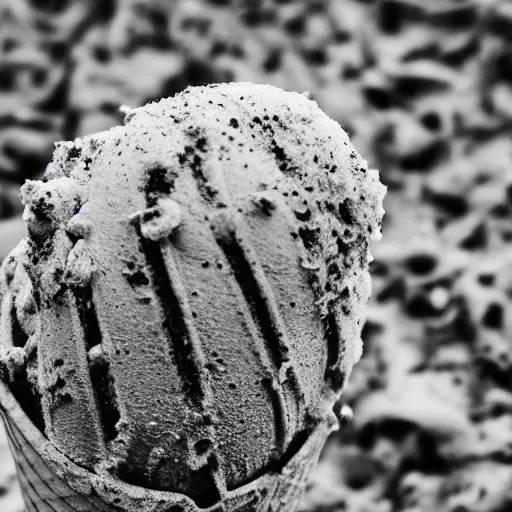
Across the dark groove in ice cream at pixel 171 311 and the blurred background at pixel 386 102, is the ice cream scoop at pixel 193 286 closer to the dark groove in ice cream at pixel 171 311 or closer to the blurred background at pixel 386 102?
the dark groove in ice cream at pixel 171 311

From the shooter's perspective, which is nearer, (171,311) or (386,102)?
(171,311)

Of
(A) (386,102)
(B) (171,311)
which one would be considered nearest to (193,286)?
(B) (171,311)

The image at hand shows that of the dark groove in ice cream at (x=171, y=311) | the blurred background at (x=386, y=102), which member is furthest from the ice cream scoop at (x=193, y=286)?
the blurred background at (x=386, y=102)

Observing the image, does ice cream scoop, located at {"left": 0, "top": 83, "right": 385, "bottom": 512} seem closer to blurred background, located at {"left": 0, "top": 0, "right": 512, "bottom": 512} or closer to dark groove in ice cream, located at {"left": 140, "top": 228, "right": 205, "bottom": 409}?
dark groove in ice cream, located at {"left": 140, "top": 228, "right": 205, "bottom": 409}

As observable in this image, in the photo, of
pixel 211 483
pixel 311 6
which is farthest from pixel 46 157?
pixel 211 483

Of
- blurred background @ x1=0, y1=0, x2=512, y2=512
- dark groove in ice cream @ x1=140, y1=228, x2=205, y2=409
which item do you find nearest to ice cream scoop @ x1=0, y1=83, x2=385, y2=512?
dark groove in ice cream @ x1=140, y1=228, x2=205, y2=409

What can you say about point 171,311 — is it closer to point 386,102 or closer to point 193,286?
point 193,286
